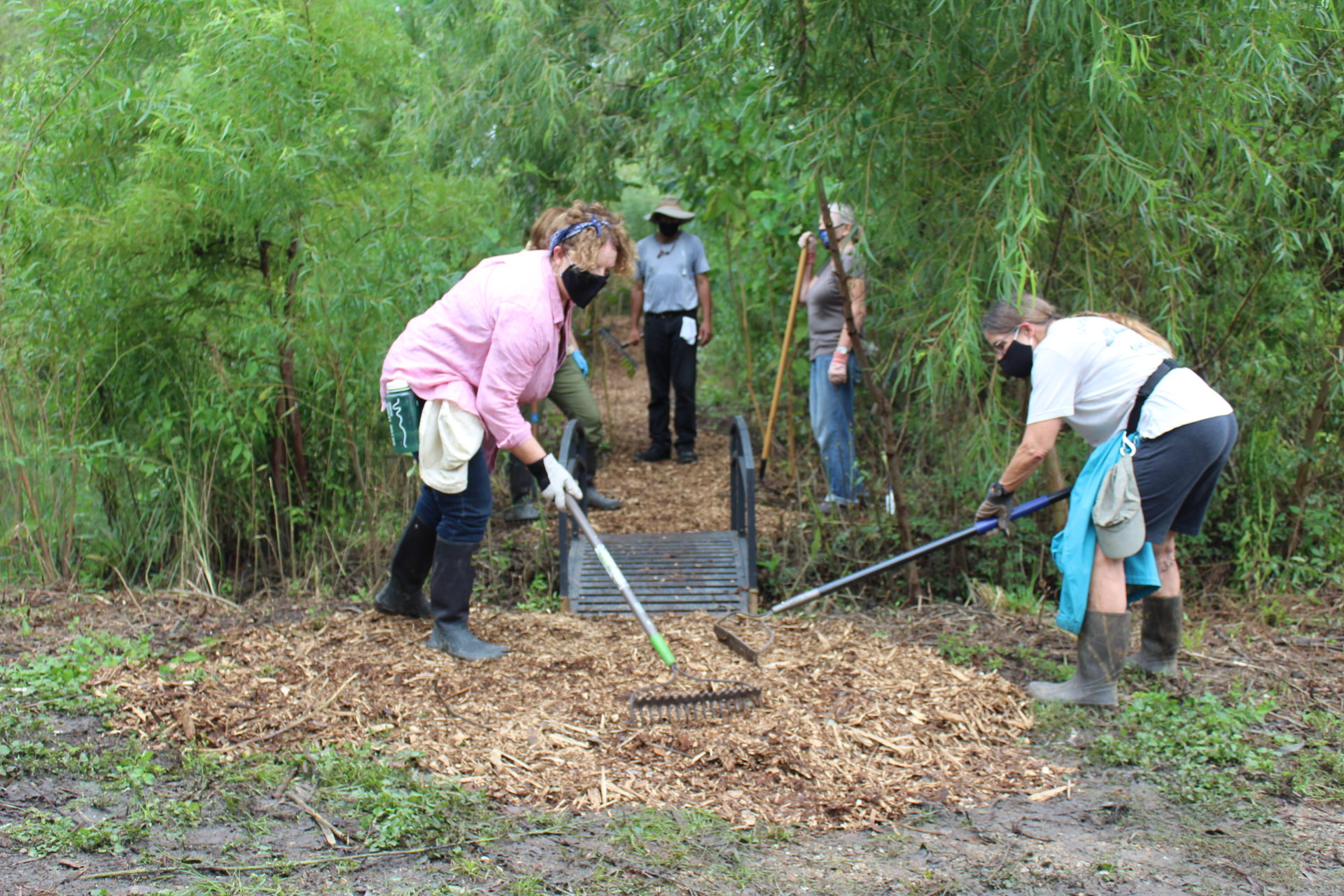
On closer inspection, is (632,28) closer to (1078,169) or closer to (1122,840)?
(1078,169)

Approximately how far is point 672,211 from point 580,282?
10.6 ft

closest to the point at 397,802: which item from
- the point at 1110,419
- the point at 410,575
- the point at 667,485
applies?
the point at 410,575

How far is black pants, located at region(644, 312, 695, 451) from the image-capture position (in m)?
6.92

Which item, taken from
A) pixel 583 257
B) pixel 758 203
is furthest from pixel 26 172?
pixel 758 203

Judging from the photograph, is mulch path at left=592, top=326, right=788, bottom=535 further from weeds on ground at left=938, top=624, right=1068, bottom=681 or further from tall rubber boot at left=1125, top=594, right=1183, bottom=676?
tall rubber boot at left=1125, top=594, right=1183, bottom=676

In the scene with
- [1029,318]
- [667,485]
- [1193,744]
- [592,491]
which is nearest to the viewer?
[1193,744]

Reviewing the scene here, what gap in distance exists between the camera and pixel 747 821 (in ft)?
9.30

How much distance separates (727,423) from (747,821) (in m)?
6.03

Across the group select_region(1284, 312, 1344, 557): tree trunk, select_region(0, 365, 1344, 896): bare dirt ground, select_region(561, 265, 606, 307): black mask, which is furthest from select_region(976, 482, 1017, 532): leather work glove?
select_region(1284, 312, 1344, 557): tree trunk

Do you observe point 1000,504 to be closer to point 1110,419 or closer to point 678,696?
point 1110,419

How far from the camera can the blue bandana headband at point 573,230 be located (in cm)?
360

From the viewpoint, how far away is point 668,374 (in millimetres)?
7066

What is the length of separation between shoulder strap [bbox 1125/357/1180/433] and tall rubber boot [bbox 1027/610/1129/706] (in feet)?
2.11

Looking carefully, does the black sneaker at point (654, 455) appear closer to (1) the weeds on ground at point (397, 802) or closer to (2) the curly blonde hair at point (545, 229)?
(2) the curly blonde hair at point (545, 229)
